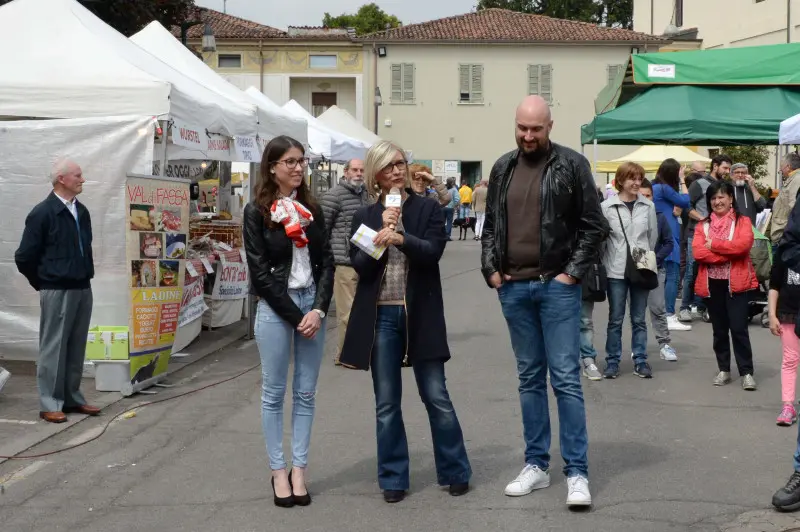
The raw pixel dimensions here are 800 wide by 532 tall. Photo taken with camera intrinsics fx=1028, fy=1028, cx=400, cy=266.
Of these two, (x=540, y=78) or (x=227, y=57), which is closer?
(x=540, y=78)

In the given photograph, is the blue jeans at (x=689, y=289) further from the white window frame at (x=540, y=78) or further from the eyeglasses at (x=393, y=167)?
the white window frame at (x=540, y=78)

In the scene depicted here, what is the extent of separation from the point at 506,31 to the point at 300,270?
44.1 metres

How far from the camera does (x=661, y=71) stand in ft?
44.5

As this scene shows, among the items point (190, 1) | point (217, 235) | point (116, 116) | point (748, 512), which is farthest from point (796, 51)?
point (190, 1)

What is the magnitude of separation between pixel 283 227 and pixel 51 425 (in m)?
3.01

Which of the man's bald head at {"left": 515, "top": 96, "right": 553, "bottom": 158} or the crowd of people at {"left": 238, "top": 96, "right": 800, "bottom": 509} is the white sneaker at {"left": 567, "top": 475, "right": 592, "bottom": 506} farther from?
the man's bald head at {"left": 515, "top": 96, "right": 553, "bottom": 158}

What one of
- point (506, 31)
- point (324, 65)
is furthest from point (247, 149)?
point (506, 31)

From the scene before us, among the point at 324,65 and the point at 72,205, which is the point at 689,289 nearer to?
the point at 72,205

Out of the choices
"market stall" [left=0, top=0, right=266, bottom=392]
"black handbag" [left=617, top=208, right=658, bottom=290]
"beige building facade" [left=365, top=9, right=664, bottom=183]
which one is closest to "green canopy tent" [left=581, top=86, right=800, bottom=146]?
"black handbag" [left=617, top=208, right=658, bottom=290]

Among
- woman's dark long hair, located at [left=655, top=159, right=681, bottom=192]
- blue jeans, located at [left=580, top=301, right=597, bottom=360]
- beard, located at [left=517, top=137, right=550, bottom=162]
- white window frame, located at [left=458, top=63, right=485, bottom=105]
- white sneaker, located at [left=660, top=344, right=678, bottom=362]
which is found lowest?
white sneaker, located at [left=660, top=344, right=678, bottom=362]

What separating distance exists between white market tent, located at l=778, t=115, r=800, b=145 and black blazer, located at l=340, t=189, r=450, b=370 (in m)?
7.84

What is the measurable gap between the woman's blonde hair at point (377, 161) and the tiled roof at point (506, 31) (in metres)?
42.4

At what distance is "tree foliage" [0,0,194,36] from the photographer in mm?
19594

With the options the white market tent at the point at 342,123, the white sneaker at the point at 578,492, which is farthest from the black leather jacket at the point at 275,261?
the white market tent at the point at 342,123
